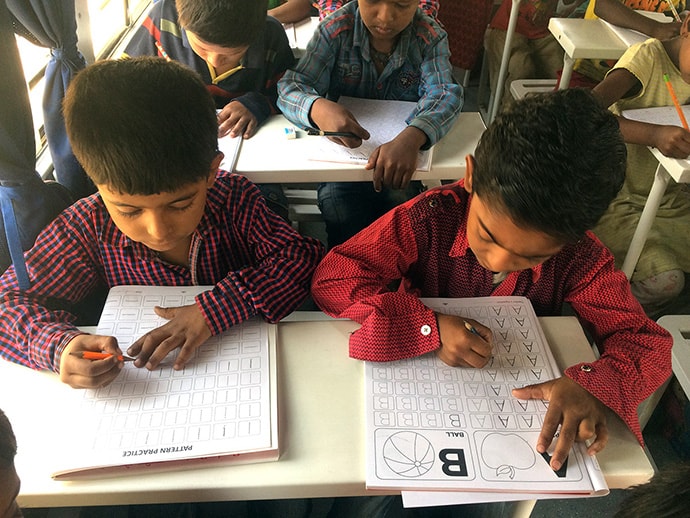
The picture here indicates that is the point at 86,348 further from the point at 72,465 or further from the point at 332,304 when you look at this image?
the point at 332,304

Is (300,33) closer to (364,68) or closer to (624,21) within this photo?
(364,68)

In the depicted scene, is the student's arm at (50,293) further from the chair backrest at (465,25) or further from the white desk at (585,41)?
the chair backrest at (465,25)

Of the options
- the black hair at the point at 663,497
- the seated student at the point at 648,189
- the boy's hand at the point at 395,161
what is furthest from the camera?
the seated student at the point at 648,189

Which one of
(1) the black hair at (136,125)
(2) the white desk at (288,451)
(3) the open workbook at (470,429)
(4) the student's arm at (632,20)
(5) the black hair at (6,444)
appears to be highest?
(1) the black hair at (136,125)

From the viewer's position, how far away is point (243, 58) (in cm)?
172

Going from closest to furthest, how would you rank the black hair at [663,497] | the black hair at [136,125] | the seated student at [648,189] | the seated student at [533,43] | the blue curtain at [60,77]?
the black hair at [663,497] < the black hair at [136,125] < the blue curtain at [60,77] < the seated student at [648,189] < the seated student at [533,43]

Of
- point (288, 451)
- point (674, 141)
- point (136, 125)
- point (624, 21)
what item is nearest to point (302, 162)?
point (136, 125)

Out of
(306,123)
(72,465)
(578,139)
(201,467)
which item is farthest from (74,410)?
(306,123)

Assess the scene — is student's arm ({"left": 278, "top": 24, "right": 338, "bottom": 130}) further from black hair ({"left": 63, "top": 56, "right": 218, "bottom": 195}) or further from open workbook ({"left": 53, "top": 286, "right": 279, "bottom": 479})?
open workbook ({"left": 53, "top": 286, "right": 279, "bottom": 479})

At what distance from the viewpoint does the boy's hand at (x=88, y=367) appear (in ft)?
2.75

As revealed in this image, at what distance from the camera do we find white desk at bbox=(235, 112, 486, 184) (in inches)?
54.9

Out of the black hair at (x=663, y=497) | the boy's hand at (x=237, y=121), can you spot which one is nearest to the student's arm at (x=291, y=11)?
A: the boy's hand at (x=237, y=121)

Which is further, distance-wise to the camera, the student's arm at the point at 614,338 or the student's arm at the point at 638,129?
the student's arm at the point at 638,129

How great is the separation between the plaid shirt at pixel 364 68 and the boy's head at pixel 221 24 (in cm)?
17
